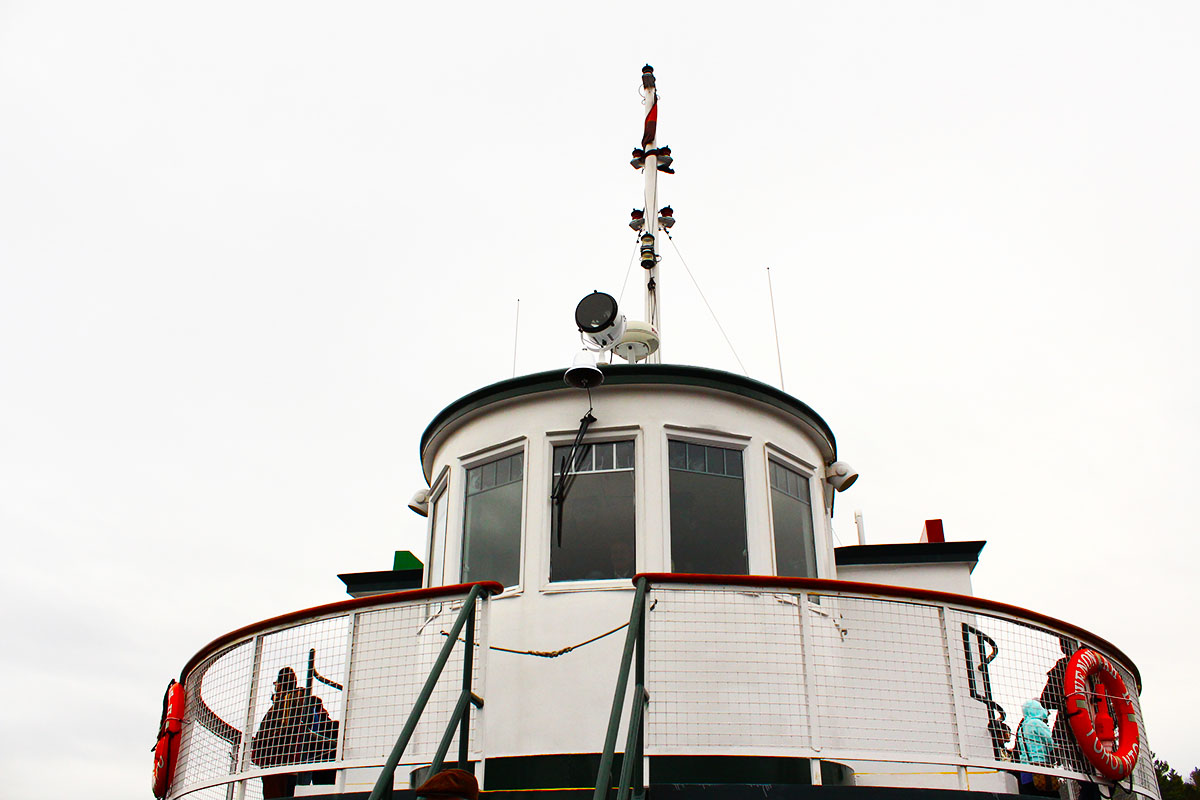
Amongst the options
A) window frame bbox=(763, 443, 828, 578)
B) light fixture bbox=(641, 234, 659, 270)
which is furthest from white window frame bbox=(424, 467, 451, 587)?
light fixture bbox=(641, 234, 659, 270)

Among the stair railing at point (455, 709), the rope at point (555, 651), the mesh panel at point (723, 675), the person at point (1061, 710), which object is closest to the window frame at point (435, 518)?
the rope at point (555, 651)

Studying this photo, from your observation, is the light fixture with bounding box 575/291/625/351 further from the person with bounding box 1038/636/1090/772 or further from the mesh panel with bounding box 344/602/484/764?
the person with bounding box 1038/636/1090/772

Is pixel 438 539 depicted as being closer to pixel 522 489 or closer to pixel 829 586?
pixel 522 489

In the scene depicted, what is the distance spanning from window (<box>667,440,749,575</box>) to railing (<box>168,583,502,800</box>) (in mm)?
1713

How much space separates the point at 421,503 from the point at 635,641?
154 inches

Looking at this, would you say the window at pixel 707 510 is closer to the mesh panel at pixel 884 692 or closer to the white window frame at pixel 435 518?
the mesh panel at pixel 884 692

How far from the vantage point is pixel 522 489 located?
7.84 metres

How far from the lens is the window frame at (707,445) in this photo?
751cm

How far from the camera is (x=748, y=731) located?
6.50m

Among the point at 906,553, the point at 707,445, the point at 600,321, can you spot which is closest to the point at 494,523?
the point at 707,445

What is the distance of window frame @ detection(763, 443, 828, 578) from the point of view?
782 cm

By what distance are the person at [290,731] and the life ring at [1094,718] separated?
15.1ft

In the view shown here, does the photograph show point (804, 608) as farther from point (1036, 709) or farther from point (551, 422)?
point (551, 422)

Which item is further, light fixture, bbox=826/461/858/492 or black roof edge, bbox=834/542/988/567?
black roof edge, bbox=834/542/988/567
